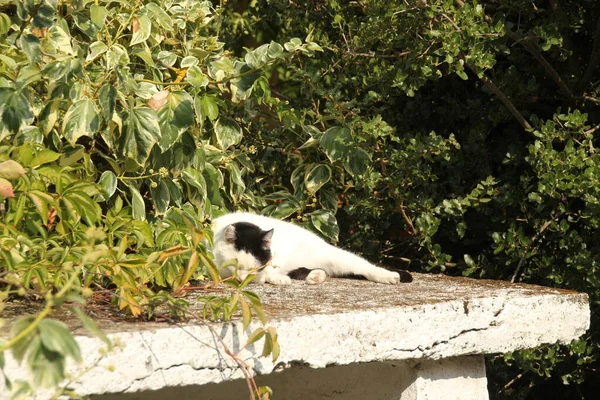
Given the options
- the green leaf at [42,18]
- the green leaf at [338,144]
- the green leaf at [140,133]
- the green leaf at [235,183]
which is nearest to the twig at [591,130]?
the green leaf at [338,144]

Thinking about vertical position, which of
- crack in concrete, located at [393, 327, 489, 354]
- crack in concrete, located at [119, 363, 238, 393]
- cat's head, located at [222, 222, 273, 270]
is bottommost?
A: crack in concrete, located at [119, 363, 238, 393]

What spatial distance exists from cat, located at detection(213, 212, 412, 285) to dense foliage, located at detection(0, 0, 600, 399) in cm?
14

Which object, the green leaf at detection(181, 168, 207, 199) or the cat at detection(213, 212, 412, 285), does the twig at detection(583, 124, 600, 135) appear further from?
the green leaf at detection(181, 168, 207, 199)

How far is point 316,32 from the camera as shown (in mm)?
3957

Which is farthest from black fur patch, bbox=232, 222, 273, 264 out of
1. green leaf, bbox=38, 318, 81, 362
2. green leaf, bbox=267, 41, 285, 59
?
green leaf, bbox=38, 318, 81, 362

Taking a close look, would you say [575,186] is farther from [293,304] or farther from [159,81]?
[159,81]

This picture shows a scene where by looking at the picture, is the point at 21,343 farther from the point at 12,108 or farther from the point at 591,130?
the point at 591,130

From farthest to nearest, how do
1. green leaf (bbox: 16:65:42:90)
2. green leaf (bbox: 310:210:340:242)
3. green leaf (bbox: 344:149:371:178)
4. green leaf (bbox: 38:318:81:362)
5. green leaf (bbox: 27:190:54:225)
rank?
green leaf (bbox: 310:210:340:242) < green leaf (bbox: 344:149:371:178) < green leaf (bbox: 16:65:42:90) < green leaf (bbox: 27:190:54:225) < green leaf (bbox: 38:318:81:362)

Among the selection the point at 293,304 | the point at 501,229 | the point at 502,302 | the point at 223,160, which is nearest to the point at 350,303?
the point at 293,304

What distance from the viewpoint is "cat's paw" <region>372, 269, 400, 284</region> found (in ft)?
Result: 10.5

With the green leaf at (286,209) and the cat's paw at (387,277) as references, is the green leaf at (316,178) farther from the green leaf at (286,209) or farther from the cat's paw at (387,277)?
the cat's paw at (387,277)

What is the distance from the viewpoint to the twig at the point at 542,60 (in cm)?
347

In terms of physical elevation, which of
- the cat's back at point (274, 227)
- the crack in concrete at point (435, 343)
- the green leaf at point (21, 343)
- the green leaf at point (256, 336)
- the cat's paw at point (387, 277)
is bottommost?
the crack in concrete at point (435, 343)

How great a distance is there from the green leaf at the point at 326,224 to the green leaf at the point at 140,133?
1.13 meters
